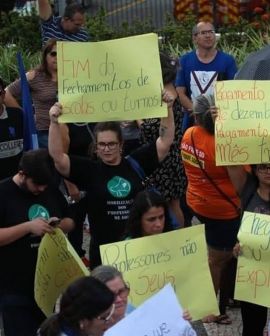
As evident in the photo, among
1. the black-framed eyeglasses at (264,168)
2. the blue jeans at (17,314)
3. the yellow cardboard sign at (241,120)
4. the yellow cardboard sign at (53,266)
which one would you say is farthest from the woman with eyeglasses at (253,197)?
the blue jeans at (17,314)

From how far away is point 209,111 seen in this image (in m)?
5.32

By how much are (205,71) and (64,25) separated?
4.57ft

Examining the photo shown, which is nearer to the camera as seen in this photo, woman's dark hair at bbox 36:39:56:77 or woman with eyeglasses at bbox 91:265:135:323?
woman with eyeglasses at bbox 91:265:135:323

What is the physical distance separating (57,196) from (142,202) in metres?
0.50

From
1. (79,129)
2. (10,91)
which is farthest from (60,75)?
(10,91)

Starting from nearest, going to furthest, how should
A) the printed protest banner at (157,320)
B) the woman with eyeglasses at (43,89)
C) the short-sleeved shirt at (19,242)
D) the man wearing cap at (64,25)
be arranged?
the printed protest banner at (157,320), the short-sleeved shirt at (19,242), the woman with eyeglasses at (43,89), the man wearing cap at (64,25)

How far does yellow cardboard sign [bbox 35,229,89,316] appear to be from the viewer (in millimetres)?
4613

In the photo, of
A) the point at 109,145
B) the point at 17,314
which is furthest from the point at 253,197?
the point at 17,314

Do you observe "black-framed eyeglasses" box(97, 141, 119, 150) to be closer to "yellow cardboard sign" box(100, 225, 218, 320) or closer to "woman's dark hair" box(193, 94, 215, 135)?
"woman's dark hair" box(193, 94, 215, 135)

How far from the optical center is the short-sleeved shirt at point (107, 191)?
16.5 feet

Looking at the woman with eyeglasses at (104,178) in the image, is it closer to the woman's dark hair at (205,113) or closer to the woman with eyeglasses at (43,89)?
the woman's dark hair at (205,113)

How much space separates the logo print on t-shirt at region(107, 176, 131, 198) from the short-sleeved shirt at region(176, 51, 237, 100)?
10.5 feet

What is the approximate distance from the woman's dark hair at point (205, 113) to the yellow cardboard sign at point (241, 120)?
29 cm

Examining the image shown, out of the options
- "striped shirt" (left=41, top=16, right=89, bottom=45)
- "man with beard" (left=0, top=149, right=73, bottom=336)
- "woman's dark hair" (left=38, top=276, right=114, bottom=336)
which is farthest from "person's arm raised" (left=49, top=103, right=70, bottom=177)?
"striped shirt" (left=41, top=16, right=89, bottom=45)
